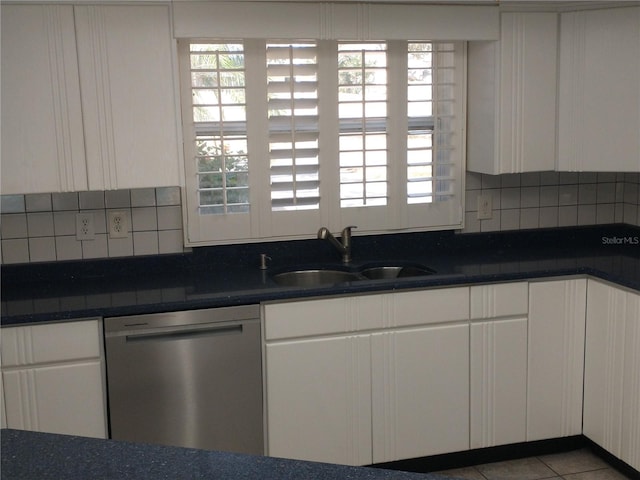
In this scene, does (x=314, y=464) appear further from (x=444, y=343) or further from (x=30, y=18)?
(x=30, y=18)

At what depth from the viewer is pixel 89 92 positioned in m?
3.02

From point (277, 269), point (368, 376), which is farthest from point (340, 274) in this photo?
point (368, 376)

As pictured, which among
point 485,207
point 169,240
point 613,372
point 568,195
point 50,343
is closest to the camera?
point 50,343

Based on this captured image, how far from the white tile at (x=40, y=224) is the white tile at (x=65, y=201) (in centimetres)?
4

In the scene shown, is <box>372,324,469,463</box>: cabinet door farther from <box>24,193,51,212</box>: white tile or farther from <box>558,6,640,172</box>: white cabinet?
<box>24,193,51,212</box>: white tile

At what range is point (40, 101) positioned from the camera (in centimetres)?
297

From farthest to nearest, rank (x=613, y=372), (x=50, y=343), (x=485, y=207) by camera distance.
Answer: (x=485, y=207)
(x=613, y=372)
(x=50, y=343)

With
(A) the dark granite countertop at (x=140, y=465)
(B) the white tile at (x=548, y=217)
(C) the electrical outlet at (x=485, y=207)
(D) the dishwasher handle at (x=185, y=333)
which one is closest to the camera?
(A) the dark granite countertop at (x=140, y=465)

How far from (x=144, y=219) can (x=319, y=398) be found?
3.55 feet

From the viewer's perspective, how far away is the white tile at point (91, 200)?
11.1 ft

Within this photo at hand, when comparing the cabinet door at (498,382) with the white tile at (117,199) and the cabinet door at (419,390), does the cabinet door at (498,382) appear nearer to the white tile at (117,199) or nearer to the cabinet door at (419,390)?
the cabinet door at (419,390)

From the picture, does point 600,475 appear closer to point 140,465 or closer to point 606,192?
point 606,192

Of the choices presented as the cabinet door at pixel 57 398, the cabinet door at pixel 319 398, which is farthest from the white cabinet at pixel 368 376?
the cabinet door at pixel 57 398

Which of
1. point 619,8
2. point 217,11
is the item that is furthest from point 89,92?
point 619,8
